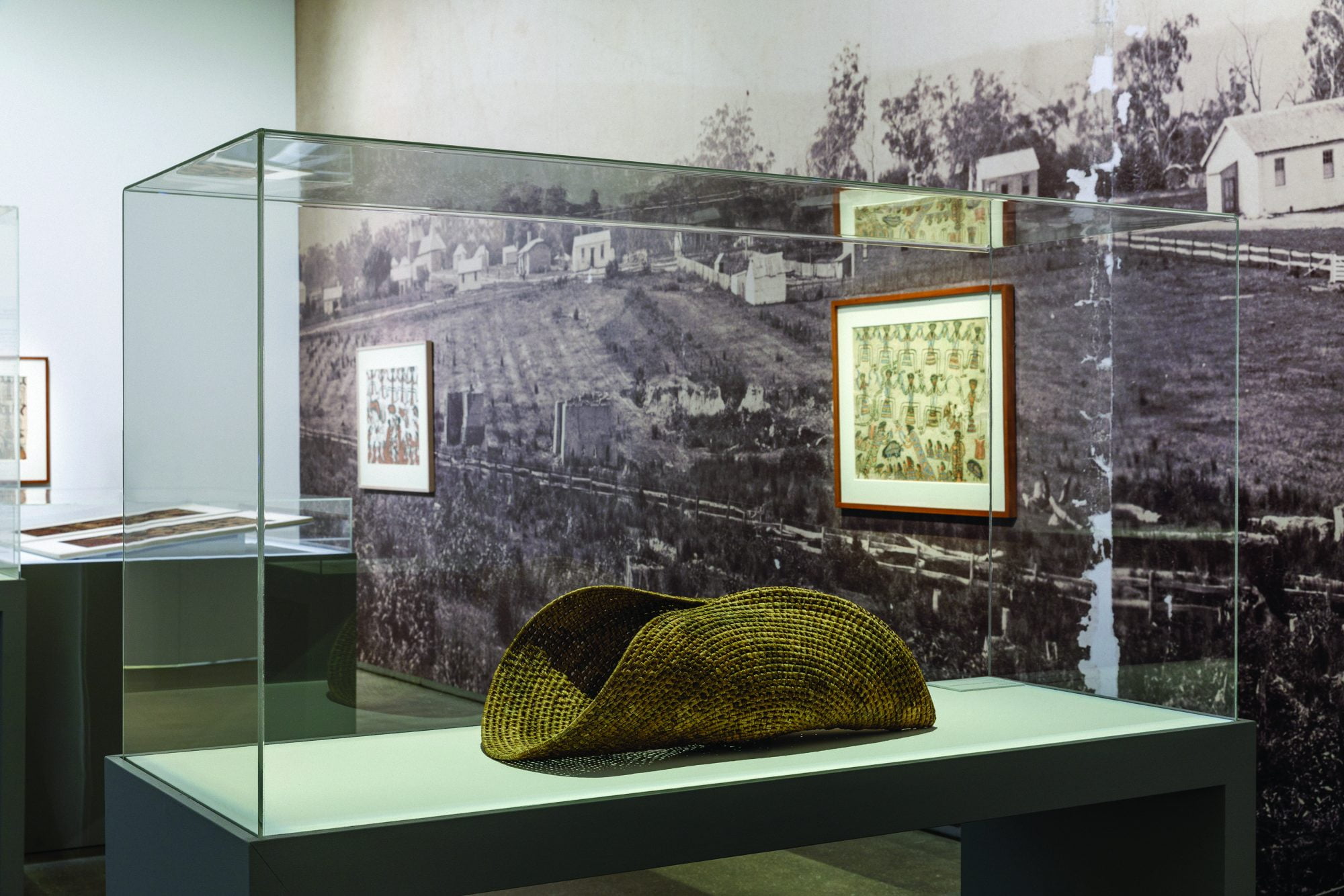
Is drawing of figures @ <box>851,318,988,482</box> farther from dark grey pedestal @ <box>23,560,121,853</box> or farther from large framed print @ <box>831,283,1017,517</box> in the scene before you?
dark grey pedestal @ <box>23,560,121,853</box>

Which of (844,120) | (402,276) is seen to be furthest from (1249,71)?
(402,276)

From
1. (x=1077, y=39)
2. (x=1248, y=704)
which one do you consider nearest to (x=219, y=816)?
(x=1248, y=704)

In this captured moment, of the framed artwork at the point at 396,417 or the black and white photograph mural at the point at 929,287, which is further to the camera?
the framed artwork at the point at 396,417

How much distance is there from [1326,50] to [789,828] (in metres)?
2.63

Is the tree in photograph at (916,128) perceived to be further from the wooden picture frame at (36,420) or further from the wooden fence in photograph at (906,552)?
the wooden picture frame at (36,420)

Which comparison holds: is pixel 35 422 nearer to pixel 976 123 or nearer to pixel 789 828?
pixel 976 123

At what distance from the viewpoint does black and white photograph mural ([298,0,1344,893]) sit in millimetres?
2756

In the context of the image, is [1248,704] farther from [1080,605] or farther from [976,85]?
[976,85]

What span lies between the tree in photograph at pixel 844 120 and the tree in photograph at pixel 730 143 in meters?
0.32

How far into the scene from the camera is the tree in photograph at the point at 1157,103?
3961 mm

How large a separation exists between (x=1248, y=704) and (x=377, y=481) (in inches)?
116

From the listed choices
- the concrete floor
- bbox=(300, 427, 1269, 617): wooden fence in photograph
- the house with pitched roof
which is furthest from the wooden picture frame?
the concrete floor

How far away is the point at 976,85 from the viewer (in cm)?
454

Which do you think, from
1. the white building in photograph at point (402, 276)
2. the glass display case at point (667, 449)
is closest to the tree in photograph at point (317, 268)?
→ the glass display case at point (667, 449)
